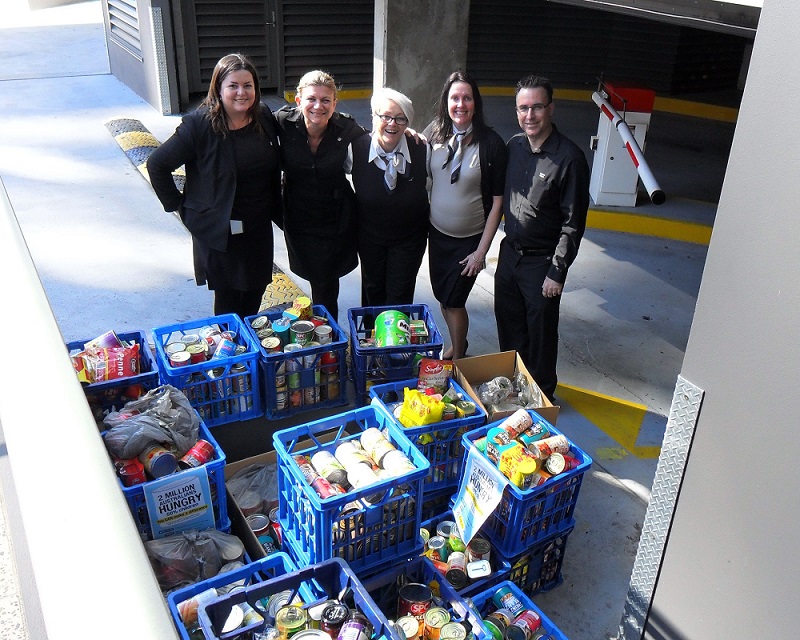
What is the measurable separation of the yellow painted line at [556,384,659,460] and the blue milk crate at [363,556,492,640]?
176 cm

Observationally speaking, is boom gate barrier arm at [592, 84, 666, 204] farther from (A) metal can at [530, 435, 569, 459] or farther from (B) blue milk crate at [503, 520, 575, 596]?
(B) blue milk crate at [503, 520, 575, 596]

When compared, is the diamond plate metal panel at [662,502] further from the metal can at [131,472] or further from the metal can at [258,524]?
the metal can at [131,472]

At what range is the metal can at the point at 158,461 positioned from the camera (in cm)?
284

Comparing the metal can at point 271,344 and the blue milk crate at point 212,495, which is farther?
the metal can at point 271,344

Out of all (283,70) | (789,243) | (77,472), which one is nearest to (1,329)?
(77,472)

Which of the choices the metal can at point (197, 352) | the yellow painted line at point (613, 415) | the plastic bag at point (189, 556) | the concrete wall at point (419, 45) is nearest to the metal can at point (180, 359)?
the metal can at point (197, 352)

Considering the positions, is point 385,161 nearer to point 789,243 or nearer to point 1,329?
point 789,243

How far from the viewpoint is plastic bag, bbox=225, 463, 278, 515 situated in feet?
11.0

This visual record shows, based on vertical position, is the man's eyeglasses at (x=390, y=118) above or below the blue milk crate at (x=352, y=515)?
above

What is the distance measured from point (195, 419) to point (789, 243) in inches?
91.5

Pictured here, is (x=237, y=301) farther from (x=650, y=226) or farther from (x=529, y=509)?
(x=650, y=226)

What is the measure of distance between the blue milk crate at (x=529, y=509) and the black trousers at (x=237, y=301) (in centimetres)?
177

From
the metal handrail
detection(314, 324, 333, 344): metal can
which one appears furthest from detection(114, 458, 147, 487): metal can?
the metal handrail

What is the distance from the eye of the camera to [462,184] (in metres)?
4.15
